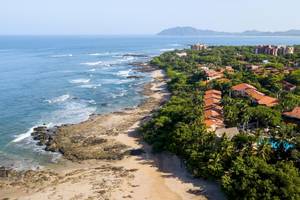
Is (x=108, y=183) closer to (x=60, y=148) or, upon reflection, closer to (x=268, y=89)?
(x=60, y=148)

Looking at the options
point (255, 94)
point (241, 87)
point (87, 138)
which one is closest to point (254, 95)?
point (255, 94)

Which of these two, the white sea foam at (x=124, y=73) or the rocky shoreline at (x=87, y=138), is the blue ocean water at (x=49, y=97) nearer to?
the white sea foam at (x=124, y=73)

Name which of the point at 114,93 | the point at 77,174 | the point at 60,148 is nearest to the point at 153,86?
the point at 114,93

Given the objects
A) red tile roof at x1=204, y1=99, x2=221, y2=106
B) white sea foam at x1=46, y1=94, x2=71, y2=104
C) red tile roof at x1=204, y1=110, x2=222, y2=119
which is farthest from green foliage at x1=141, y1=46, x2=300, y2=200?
white sea foam at x1=46, y1=94, x2=71, y2=104

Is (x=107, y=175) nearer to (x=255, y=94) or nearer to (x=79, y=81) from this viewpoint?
(x=255, y=94)

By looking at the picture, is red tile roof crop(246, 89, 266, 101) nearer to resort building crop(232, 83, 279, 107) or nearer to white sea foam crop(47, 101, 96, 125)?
resort building crop(232, 83, 279, 107)
